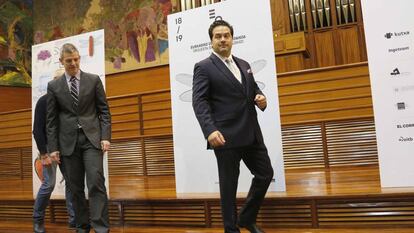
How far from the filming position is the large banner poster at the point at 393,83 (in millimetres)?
2754

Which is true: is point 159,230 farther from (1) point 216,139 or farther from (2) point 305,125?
(2) point 305,125

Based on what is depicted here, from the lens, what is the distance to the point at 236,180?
91.5 inches

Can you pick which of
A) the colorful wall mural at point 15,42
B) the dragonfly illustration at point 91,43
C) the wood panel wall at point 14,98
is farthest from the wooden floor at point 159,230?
the colorful wall mural at point 15,42

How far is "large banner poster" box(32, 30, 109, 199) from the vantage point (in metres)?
3.66

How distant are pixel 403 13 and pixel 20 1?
916 cm

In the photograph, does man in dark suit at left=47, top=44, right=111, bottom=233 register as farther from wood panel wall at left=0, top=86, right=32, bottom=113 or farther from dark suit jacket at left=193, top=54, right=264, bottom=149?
wood panel wall at left=0, top=86, right=32, bottom=113

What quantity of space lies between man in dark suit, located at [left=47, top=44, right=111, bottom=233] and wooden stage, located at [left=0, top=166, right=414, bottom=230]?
0.71m

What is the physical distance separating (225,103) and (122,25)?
693 centimetres

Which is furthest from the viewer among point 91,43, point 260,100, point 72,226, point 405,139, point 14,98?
point 14,98

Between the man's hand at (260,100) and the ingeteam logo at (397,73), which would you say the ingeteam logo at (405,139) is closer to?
the ingeteam logo at (397,73)

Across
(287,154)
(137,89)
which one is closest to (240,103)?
(287,154)

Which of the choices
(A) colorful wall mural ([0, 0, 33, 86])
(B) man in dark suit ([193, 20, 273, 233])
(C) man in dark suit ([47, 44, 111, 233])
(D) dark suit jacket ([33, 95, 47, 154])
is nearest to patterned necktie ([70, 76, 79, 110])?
(C) man in dark suit ([47, 44, 111, 233])

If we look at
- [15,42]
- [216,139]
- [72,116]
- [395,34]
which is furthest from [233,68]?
[15,42]

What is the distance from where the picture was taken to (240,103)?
2.33m
